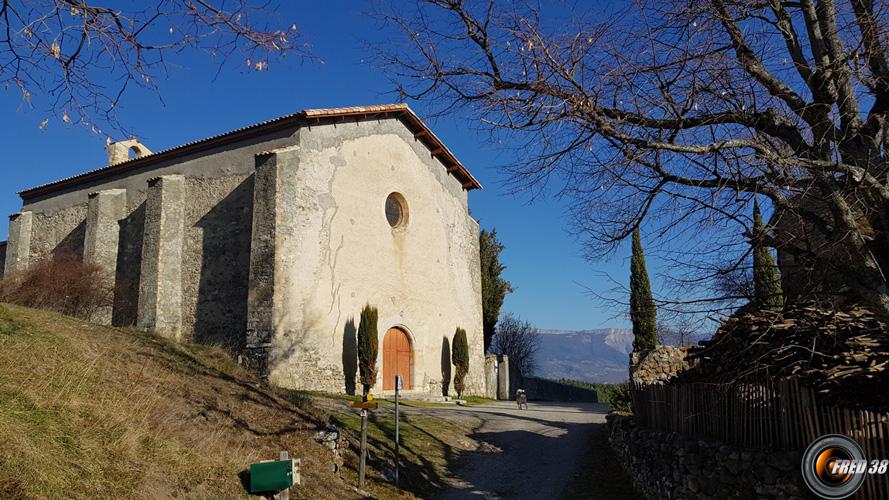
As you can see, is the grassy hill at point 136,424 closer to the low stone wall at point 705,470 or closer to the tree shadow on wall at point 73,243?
the low stone wall at point 705,470

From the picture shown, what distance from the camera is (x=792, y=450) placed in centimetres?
528

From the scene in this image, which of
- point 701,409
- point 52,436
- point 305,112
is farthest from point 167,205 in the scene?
point 701,409

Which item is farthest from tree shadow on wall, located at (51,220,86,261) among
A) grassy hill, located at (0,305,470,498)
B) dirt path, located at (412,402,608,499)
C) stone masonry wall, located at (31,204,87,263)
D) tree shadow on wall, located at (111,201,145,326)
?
dirt path, located at (412,402,608,499)

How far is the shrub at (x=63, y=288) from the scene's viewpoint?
711 inches

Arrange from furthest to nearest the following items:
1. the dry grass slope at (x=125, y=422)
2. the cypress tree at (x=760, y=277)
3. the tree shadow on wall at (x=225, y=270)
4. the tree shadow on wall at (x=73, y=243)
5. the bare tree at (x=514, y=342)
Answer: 1. the bare tree at (x=514, y=342)
2. the tree shadow on wall at (x=73, y=243)
3. the tree shadow on wall at (x=225, y=270)
4. the dry grass slope at (x=125, y=422)
5. the cypress tree at (x=760, y=277)

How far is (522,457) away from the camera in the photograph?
41.0 feet

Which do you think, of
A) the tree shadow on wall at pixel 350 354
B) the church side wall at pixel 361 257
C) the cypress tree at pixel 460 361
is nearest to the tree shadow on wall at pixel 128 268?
the church side wall at pixel 361 257

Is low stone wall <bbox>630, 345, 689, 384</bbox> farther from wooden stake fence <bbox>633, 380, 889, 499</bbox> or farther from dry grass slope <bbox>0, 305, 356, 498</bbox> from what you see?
dry grass slope <bbox>0, 305, 356, 498</bbox>

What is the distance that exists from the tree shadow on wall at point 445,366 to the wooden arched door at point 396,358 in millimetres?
2003

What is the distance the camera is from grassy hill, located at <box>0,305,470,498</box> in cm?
613

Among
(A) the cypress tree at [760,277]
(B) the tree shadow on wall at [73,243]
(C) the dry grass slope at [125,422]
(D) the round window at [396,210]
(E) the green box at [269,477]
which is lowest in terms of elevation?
(E) the green box at [269,477]

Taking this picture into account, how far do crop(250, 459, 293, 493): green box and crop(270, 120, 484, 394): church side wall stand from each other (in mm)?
9374

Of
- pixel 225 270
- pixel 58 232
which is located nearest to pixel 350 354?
pixel 225 270

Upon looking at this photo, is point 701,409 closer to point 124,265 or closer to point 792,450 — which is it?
point 792,450
